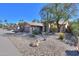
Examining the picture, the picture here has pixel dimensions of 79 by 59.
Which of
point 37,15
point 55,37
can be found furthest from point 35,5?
point 55,37

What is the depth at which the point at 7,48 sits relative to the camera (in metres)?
6.51

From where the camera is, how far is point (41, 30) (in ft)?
21.4

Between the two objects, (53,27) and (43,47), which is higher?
(53,27)

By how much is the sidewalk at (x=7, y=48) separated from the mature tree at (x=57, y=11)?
24.6 inches

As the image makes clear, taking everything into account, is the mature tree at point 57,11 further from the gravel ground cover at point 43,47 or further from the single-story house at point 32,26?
the gravel ground cover at point 43,47

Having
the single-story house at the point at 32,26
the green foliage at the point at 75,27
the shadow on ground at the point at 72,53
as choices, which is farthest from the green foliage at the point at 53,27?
the shadow on ground at the point at 72,53

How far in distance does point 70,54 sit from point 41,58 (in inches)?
16.9

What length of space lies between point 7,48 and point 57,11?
916mm

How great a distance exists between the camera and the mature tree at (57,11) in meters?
6.49

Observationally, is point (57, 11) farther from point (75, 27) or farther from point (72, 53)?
point (72, 53)

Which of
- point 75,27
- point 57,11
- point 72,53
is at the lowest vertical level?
point 72,53

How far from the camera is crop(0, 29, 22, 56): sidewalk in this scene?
650 cm

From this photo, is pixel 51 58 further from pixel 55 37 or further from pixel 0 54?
pixel 0 54

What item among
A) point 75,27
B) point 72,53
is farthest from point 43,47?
point 75,27
